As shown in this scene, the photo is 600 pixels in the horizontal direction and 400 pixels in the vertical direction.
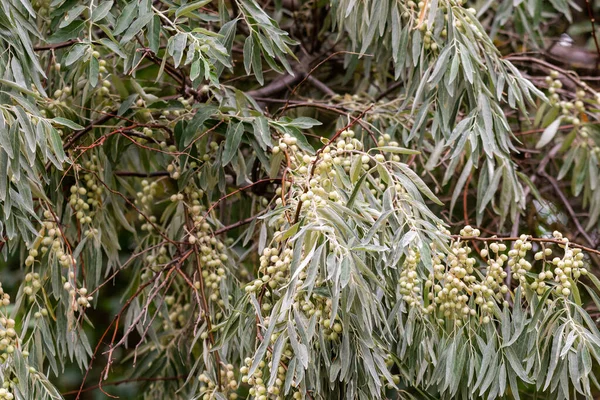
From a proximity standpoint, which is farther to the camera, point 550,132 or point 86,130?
point 550,132

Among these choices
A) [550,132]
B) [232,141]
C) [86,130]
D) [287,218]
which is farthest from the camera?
[550,132]

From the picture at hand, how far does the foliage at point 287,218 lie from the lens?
1.45 meters

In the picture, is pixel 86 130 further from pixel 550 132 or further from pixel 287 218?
pixel 550 132

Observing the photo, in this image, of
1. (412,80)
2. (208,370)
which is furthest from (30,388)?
(412,80)

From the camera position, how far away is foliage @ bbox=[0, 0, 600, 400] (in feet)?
4.77

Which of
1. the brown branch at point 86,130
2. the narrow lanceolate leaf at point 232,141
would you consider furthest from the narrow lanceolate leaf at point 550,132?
the brown branch at point 86,130

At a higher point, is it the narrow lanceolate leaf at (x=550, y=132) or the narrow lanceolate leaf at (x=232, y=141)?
the narrow lanceolate leaf at (x=232, y=141)

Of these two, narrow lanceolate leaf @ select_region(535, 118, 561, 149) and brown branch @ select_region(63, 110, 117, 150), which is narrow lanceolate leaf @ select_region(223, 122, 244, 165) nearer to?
brown branch @ select_region(63, 110, 117, 150)

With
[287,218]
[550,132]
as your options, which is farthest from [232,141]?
[550,132]

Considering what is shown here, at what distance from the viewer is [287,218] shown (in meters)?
1.53

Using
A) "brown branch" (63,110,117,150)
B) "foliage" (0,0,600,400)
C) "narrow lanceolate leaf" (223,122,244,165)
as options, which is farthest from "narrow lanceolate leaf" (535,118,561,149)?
"brown branch" (63,110,117,150)

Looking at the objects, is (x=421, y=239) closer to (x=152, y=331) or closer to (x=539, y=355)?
(x=539, y=355)

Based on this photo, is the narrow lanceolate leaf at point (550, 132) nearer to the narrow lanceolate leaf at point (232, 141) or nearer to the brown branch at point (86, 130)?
the narrow lanceolate leaf at point (232, 141)

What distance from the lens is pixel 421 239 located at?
143 centimetres
